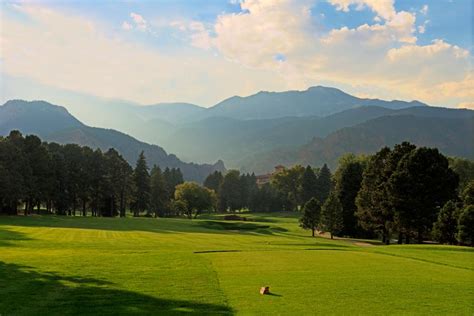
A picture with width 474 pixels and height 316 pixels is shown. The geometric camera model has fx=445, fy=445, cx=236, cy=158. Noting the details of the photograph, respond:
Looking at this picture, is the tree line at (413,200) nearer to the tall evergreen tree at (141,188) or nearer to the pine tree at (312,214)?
the pine tree at (312,214)

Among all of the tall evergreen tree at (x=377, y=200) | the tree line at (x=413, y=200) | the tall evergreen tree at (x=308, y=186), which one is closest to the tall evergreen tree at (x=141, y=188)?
the tall evergreen tree at (x=308, y=186)

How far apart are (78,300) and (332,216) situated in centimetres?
A: 5245

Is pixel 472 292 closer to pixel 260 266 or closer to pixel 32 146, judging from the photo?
pixel 260 266

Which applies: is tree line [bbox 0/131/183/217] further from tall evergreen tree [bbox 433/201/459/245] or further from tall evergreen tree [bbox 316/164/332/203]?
tall evergreen tree [bbox 433/201/459/245]

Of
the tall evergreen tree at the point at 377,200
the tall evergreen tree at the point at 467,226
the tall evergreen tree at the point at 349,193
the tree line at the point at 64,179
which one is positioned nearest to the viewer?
the tall evergreen tree at the point at 467,226

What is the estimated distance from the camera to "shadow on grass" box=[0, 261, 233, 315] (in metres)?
11.8

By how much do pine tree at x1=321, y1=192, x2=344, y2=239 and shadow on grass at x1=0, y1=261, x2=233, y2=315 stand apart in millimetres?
49619

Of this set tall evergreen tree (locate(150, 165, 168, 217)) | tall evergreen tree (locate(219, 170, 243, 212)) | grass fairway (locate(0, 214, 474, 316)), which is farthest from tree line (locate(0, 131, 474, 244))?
grass fairway (locate(0, 214, 474, 316))

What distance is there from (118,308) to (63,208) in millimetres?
81724

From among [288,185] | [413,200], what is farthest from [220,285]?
[288,185]

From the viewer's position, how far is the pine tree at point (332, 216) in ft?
203

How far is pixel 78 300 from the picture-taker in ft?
42.4

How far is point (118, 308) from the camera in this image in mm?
12070

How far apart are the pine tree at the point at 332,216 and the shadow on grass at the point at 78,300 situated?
4962 cm
